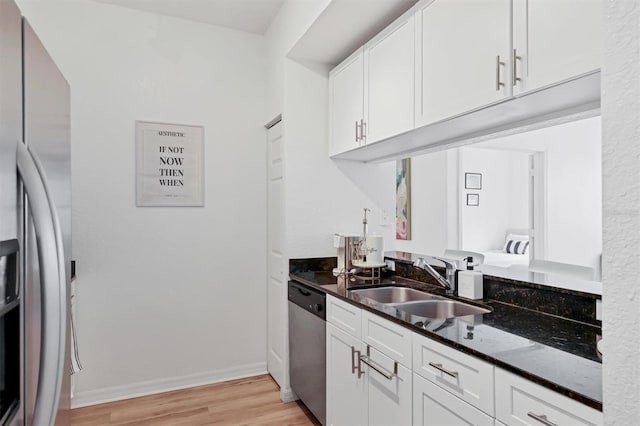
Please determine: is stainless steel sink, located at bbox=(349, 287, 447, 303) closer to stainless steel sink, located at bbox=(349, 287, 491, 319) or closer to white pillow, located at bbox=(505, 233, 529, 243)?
stainless steel sink, located at bbox=(349, 287, 491, 319)

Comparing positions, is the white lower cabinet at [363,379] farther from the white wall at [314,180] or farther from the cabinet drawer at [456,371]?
the white wall at [314,180]

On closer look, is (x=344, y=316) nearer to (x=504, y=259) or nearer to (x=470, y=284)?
(x=470, y=284)

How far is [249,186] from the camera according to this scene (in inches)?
123

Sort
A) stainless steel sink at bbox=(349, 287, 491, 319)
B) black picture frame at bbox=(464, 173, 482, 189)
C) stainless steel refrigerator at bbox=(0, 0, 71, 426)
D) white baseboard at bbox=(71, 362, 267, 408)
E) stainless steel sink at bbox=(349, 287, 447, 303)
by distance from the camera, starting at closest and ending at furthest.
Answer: stainless steel refrigerator at bbox=(0, 0, 71, 426)
stainless steel sink at bbox=(349, 287, 491, 319)
stainless steel sink at bbox=(349, 287, 447, 303)
white baseboard at bbox=(71, 362, 267, 408)
black picture frame at bbox=(464, 173, 482, 189)

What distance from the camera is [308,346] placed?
7.90ft

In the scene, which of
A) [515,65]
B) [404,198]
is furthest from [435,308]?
[404,198]

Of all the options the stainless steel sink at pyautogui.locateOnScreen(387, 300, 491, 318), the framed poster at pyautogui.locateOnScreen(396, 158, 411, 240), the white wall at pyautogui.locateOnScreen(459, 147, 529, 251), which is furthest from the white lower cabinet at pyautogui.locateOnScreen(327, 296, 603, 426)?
the white wall at pyautogui.locateOnScreen(459, 147, 529, 251)

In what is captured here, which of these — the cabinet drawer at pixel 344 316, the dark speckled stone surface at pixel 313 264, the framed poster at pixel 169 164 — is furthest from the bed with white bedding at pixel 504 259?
the framed poster at pixel 169 164

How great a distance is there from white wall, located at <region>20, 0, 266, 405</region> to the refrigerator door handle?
205 centimetres

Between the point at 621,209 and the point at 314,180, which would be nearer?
the point at 621,209

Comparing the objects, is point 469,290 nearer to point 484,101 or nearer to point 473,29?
point 484,101

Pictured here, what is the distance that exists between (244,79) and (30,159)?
247 centimetres

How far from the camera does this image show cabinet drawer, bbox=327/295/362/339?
1882 millimetres

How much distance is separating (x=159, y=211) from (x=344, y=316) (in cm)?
166
